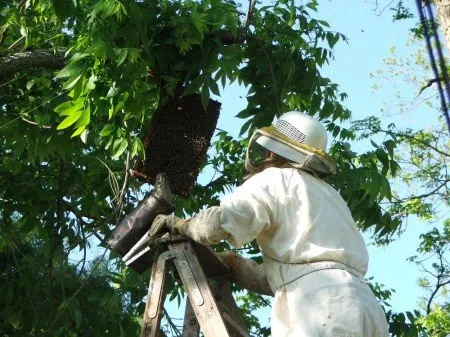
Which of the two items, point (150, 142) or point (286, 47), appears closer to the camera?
point (150, 142)

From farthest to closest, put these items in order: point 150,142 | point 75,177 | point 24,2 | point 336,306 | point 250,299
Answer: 1. point 250,299
2. point 75,177
3. point 24,2
4. point 150,142
5. point 336,306

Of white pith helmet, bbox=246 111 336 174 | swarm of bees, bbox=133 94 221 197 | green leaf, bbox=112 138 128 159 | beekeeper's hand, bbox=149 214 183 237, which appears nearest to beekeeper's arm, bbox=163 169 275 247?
beekeeper's hand, bbox=149 214 183 237

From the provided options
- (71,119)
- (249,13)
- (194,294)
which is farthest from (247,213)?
(249,13)

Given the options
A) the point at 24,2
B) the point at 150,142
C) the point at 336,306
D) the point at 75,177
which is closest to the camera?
the point at 336,306

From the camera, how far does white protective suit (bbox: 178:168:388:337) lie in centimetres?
467

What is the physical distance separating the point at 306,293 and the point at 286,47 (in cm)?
288

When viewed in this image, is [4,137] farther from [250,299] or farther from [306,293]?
[250,299]

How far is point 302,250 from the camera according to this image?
481 cm

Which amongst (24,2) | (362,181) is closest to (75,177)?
(24,2)

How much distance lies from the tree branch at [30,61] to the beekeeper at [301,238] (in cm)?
239

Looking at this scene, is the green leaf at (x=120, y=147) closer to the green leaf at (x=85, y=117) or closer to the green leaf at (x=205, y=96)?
the green leaf at (x=85, y=117)

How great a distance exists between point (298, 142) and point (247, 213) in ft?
1.84

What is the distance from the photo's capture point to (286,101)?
760cm

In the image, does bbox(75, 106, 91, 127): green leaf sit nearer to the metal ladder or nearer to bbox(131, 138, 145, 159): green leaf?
bbox(131, 138, 145, 159): green leaf
